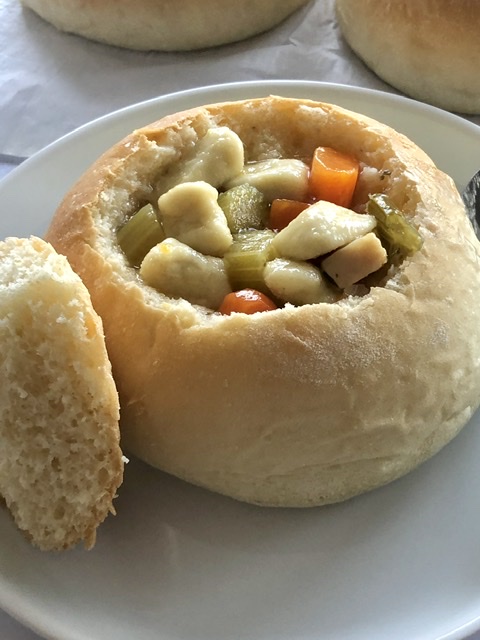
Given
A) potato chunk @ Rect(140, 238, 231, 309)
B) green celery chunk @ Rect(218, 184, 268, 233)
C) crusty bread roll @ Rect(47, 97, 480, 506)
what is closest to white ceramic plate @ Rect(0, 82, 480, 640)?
crusty bread roll @ Rect(47, 97, 480, 506)

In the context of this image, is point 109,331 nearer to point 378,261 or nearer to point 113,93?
point 378,261

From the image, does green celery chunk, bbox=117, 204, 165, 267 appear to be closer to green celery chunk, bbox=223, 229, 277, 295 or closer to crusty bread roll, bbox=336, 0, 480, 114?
green celery chunk, bbox=223, 229, 277, 295

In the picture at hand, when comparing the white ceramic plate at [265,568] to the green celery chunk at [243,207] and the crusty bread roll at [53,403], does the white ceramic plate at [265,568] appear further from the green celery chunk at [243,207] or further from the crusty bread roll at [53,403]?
the green celery chunk at [243,207]

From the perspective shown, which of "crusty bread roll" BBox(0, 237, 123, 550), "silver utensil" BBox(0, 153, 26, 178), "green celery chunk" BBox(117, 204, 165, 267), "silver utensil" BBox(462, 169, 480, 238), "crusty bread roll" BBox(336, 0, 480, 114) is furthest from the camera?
"silver utensil" BBox(0, 153, 26, 178)

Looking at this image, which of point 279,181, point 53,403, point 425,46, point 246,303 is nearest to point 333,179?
point 279,181

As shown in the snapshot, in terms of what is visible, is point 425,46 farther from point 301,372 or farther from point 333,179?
point 301,372

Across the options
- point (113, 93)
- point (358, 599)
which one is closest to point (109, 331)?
point (358, 599)

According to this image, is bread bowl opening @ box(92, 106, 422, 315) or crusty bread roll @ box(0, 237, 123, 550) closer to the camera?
crusty bread roll @ box(0, 237, 123, 550)
